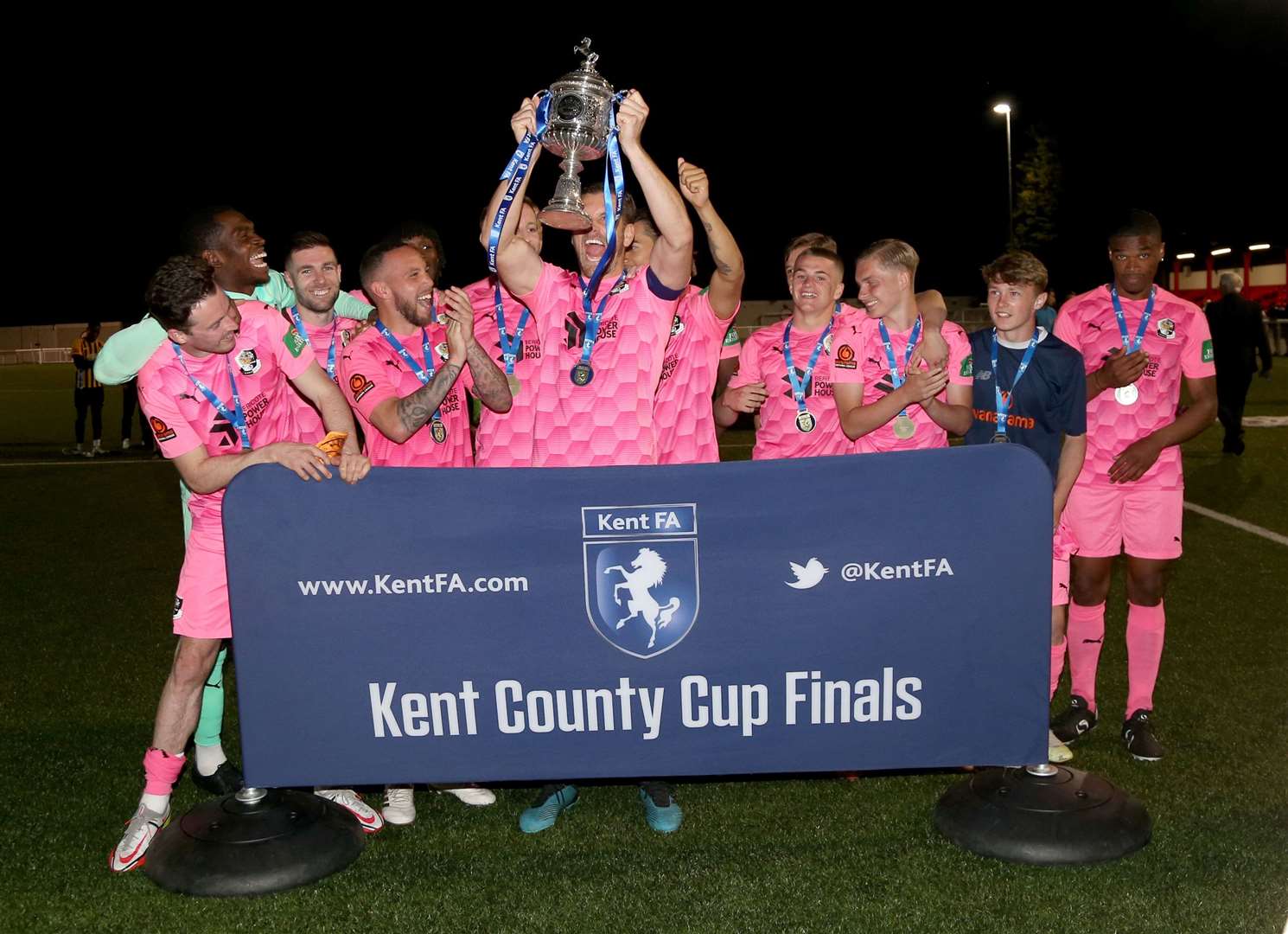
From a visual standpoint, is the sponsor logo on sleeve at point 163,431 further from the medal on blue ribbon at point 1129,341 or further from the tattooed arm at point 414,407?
the medal on blue ribbon at point 1129,341

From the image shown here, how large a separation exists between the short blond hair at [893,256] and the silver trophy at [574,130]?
1420 mm

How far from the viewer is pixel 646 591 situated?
368 centimetres

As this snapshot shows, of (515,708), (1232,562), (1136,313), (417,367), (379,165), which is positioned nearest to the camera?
(515,708)

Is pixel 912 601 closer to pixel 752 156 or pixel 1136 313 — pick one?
pixel 1136 313

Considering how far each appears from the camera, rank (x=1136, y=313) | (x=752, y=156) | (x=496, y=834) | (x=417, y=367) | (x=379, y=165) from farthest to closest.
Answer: (x=752, y=156), (x=379, y=165), (x=1136, y=313), (x=417, y=367), (x=496, y=834)

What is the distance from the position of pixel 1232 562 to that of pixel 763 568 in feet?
18.8

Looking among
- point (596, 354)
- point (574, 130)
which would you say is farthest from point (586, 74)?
point (596, 354)

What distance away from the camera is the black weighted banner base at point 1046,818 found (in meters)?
3.78

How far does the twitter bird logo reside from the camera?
3.68 metres

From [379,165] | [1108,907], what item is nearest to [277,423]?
[1108,907]

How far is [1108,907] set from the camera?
3.54 m

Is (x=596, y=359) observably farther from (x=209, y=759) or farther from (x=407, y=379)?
(x=209, y=759)

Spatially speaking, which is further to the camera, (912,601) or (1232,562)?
(1232,562)

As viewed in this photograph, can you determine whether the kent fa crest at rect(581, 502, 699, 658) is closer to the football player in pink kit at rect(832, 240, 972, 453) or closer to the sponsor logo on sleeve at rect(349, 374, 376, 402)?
the football player in pink kit at rect(832, 240, 972, 453)
